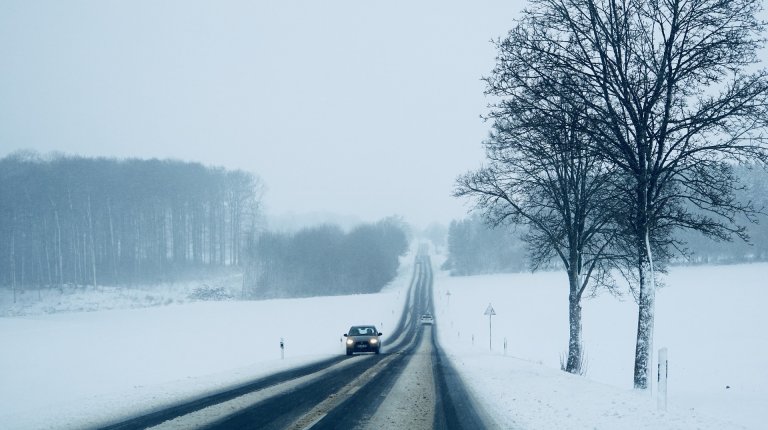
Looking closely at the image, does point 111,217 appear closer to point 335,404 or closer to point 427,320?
point 427,320

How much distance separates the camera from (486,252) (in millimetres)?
127750

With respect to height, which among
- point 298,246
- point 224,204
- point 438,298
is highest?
point 224,204

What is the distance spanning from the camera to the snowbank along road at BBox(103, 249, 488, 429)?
28.3ft

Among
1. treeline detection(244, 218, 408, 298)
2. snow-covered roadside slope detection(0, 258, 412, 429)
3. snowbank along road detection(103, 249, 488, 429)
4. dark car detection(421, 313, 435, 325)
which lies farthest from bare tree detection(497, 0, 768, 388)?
treeline detection(244, 218, 408, 298)

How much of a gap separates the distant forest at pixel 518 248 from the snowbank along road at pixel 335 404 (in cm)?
7521

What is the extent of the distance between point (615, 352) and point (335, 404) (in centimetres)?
2713

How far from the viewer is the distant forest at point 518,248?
8548 centimetres

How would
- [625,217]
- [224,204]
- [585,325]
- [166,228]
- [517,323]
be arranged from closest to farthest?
[625,217]
[585,325]
[517,323]
[166,228]
[224,204]

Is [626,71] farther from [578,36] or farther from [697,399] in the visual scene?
[697,399]

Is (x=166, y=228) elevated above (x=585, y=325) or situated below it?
above

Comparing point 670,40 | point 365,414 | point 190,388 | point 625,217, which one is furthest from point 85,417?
point 670,40

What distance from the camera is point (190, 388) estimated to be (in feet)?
42.4

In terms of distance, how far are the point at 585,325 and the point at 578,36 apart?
37846 mm

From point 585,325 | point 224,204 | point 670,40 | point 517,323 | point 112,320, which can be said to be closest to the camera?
point 670,40
